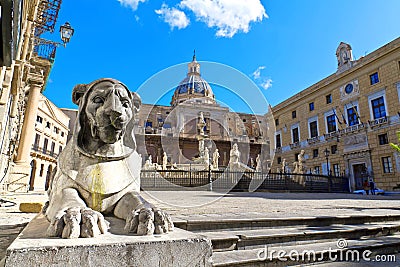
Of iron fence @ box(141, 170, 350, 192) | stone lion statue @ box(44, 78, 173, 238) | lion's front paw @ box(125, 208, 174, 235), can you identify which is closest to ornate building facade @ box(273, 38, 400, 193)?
iron fence @ box(141, 170, 350, 192)

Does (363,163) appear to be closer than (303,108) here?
Yes

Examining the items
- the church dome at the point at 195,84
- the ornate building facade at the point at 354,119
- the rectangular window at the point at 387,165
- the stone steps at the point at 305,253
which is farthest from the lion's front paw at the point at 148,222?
the rectangular window at the point at 387,165

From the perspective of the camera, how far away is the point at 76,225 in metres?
1.28

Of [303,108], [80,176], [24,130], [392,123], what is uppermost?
[303,108]

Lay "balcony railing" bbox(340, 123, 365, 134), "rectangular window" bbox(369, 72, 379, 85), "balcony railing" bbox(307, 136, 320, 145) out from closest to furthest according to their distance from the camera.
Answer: "rectangular window" bbox(369, 72, 379, 85) → "balcony railing" bbox(340, 123, 365, 134) → "balcony railing" bbox(307, 136, 320, 145)

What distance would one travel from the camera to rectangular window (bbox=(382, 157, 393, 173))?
20172mm

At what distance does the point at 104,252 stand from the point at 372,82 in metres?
28.2

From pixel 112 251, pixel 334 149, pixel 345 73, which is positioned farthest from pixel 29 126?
pixel 345 73

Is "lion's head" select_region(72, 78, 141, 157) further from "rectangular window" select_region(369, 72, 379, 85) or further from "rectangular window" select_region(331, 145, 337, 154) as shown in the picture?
"rectangular window" select_region(331, 145, 337, 154)

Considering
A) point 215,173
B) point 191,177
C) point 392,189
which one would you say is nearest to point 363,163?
point 392,189

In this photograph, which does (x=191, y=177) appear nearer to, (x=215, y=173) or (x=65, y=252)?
(x=215, y=173)

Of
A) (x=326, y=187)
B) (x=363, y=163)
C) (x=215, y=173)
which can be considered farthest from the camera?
(x=363, y=163)

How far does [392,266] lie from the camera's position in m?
2.49

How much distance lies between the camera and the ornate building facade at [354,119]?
20745mm
